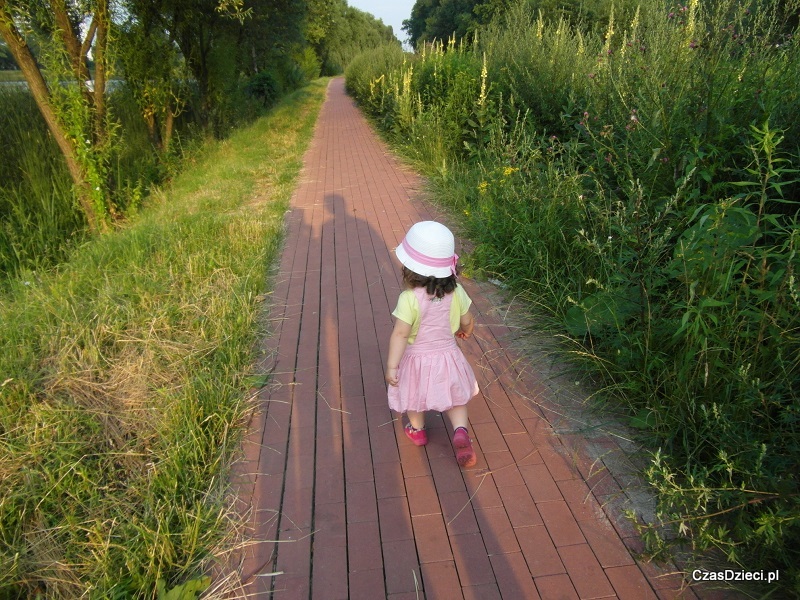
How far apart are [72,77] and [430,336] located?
718 cm

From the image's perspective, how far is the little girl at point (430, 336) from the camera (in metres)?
2.67

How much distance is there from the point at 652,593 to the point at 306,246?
4.74 metres

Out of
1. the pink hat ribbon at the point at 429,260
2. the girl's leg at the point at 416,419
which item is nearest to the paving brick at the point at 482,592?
the girl's leg at the point at 416,419

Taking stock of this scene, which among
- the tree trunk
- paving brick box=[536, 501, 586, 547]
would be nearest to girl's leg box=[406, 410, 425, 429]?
paving brick box=[536, 501, 586, 547]

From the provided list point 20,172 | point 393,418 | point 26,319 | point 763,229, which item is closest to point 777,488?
point 763,229

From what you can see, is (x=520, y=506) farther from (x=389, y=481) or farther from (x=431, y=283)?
(x=431, y=283)

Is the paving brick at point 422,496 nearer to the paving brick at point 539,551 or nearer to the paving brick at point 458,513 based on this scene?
the paving brick at point 458,513

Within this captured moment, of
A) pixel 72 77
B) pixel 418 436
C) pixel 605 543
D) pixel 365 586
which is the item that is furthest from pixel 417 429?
pixel 72 77

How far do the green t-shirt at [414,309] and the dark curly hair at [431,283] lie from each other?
0.05 metres

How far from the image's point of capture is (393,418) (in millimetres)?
3268

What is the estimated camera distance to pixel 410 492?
272 centimetres

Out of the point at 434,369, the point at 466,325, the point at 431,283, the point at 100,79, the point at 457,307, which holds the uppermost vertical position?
the point at 100,79

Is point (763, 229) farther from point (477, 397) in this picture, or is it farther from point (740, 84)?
point (477, 397)

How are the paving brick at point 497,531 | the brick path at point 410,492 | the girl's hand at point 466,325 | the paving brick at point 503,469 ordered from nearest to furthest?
1. the brick path at point 410,492
2. the paving brick at point 497,531
3. the paving brick at point 503,469
4. the girl's hand at point 466,325
